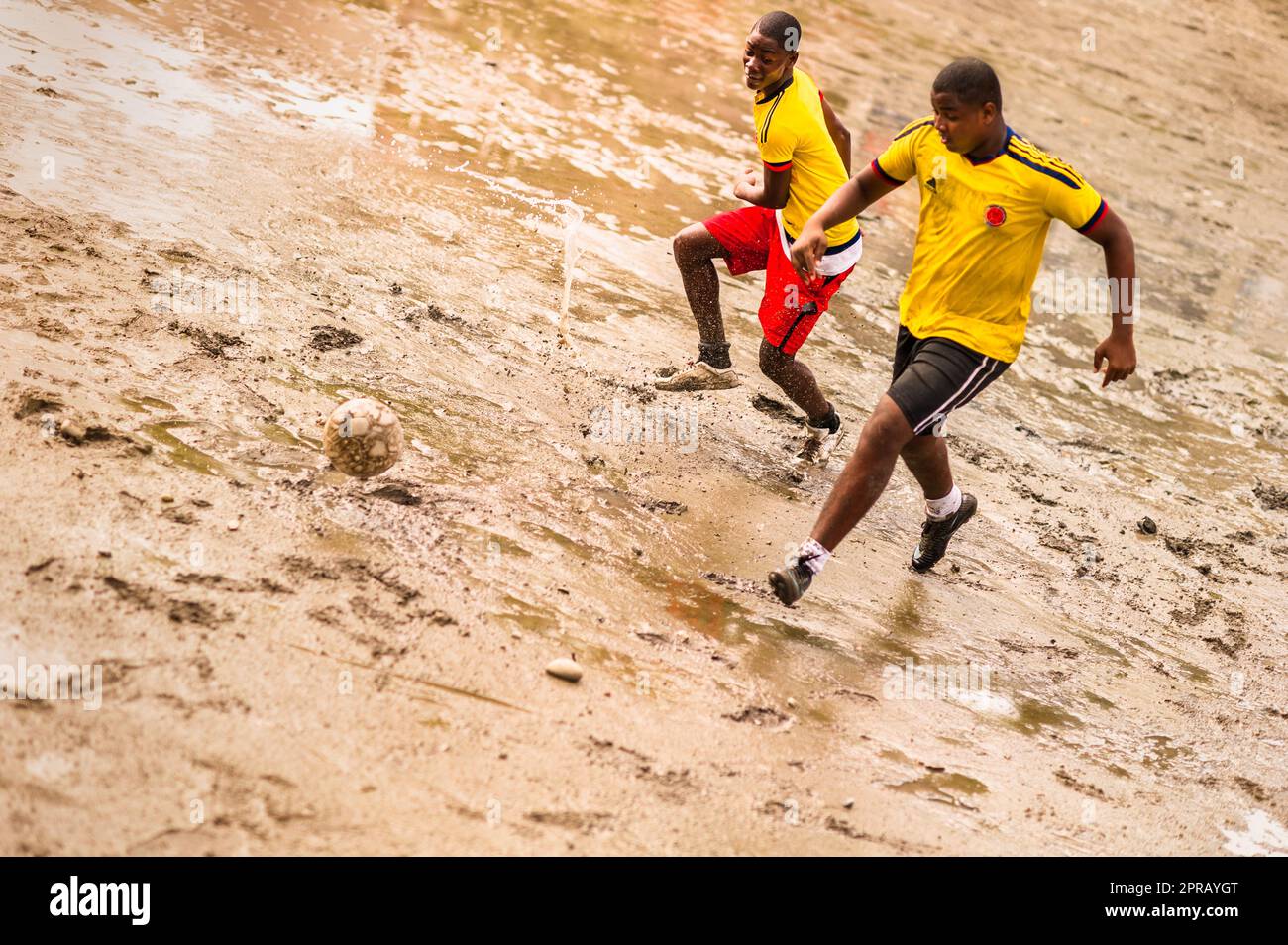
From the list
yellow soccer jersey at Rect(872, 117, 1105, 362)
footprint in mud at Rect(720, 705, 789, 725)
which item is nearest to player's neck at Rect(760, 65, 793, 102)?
yellow soccer jersey at Rect(872, 117, 1105, 362)

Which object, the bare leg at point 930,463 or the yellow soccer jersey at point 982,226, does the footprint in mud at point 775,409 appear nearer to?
the bare leg at point 930,463

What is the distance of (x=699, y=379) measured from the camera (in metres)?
5.10

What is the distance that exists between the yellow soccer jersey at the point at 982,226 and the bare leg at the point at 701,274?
3.81 feet

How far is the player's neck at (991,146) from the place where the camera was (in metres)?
3.62

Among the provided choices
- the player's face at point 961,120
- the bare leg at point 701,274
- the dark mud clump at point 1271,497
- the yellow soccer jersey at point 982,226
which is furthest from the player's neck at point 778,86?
the dark mud clump at point 1271,497

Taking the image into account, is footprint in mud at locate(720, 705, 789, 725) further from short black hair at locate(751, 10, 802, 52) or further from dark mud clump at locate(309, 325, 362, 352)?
short black hair at locate(751, 10, 802, 52)

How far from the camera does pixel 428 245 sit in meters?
5.85

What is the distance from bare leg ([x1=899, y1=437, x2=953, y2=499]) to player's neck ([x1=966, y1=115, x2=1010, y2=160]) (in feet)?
3.57

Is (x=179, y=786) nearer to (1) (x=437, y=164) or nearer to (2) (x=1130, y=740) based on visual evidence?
(2) (x=1130, y=740)

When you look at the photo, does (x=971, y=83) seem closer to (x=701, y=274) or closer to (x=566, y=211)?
(x=701, y=274)

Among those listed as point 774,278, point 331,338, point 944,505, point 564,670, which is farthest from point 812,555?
point 331,338

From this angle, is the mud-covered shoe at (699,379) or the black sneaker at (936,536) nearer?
the black sneaker at (936,536)

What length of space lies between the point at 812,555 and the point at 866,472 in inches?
13.5

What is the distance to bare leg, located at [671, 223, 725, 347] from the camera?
494 cm
